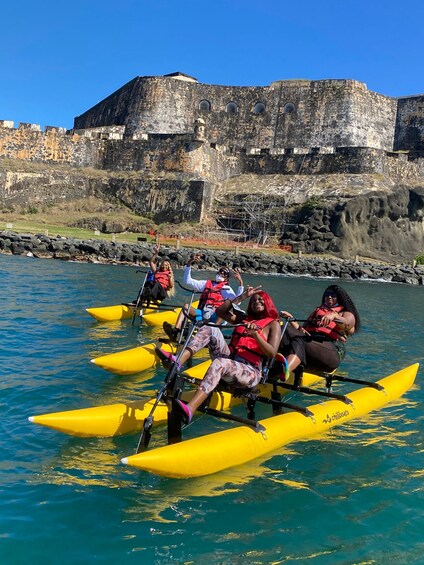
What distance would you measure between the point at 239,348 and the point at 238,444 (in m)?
1.21

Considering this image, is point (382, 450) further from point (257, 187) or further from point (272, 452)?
point (257, 187)

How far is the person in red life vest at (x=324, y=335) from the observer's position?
7438mm

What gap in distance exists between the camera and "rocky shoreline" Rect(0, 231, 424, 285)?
27953 mm

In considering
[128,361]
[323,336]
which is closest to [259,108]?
[128,361]

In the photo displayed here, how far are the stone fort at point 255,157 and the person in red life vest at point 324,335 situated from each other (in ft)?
90.3

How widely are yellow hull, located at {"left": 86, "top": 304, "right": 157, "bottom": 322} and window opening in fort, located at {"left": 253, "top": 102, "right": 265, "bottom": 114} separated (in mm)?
32367

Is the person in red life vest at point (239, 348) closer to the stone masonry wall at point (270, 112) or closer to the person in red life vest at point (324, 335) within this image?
the person in red life vest at point (324, 335)

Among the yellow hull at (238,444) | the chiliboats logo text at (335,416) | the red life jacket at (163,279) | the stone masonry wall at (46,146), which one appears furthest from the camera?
the stone masonry wall at (46,146)

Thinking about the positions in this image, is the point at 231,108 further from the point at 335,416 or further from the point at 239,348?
the point at 239,348

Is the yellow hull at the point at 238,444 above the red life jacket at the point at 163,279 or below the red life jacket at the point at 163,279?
below

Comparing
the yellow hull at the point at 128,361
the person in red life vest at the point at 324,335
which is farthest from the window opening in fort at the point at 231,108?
the person in red life vest at the point at 324,335

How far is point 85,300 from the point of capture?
1577 centimetres

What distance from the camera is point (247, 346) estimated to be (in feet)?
20.8

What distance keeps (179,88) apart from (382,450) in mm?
39293
